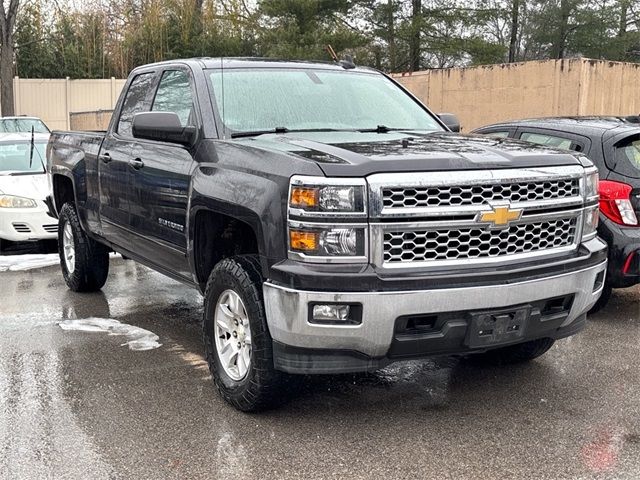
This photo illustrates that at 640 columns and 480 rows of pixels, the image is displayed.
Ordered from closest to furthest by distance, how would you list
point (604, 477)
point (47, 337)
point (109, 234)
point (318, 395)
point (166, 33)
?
point (604, 477), point (318, 395), point (47, 337), point (109, 234), point (166, 33)

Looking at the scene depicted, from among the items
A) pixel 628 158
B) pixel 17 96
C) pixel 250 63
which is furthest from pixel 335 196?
pixel 17 96

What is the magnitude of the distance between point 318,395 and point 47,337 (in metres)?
2.40

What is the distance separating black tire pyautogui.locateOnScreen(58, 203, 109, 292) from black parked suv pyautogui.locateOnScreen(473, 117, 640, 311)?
4.22m

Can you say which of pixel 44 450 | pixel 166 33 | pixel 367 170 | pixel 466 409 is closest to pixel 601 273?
pixel 466 409

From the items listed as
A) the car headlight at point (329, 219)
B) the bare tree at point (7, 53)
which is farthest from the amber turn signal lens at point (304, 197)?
the bare tree at point (7, 53)

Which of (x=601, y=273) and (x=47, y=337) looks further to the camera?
(x=47, y=337)

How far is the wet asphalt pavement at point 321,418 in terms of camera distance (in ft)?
11.8

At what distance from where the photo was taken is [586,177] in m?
4.20

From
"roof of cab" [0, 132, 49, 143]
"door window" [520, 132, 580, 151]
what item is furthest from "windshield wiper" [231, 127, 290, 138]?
"roof of cab" [0, 132, 49, 143]

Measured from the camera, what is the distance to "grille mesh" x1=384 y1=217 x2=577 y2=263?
3.62 m

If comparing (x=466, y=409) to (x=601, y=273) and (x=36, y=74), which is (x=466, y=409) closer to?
(x=601, y=273)

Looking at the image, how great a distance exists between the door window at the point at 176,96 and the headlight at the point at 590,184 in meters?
2.40

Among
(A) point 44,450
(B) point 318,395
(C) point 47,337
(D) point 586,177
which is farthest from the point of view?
(C) point 47,337

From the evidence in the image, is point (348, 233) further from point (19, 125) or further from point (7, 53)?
point (7, 53)
